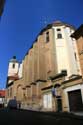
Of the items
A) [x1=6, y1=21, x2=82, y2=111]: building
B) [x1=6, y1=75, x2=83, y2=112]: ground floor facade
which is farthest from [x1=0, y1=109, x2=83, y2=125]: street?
[x1=6, y1=21, x2=82, y2=111]: building

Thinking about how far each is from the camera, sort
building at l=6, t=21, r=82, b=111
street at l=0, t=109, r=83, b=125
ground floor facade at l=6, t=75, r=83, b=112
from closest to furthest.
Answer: street at l=0, t=109, r=83, b=125 → ground floor facade at l=6, t=75, r=83, b=112 → building at l=6, t=21, r=82, b=111

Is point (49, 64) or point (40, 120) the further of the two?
point (49, 64)

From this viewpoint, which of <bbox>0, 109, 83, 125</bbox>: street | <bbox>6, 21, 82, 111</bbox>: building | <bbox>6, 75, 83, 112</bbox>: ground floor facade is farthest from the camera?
<bbox>6, 21, 82, 111</bbox>: building

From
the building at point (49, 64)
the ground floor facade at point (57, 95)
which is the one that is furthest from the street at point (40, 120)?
the building at point (49, 64)

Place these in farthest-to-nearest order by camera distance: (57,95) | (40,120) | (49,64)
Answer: (49,64), (57,95), (40,120)

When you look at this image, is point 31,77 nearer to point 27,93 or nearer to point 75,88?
point 27,93

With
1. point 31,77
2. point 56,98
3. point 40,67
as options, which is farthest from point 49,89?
point 31,77

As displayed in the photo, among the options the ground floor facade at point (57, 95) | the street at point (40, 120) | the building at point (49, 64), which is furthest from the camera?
the building at point (49, 64)

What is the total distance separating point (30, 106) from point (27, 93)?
12.1 ft

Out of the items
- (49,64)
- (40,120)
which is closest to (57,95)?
(49,64)

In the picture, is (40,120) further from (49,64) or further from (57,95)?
(49,64)

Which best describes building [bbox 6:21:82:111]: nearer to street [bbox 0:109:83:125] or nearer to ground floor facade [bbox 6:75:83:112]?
ground floor facade [bbox 6:75:83:112]

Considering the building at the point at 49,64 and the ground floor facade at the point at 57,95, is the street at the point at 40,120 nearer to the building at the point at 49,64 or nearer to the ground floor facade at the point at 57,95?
the ground floor facade at the point at 57,95

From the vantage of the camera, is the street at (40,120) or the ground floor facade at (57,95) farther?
the ground floor facade at (57,95)
